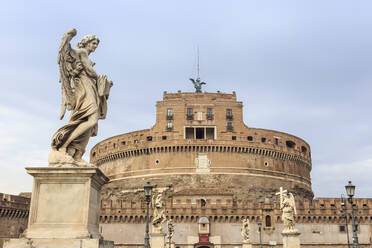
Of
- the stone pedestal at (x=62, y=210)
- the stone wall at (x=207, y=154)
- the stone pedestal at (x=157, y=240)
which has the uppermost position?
the stone wall at (x=207, y=154)

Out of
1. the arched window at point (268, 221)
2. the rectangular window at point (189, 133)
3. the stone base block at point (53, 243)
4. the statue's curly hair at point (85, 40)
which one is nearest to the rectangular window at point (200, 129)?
the rectangular window at point (189, 133)

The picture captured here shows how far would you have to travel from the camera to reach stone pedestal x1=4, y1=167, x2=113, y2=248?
164 inches

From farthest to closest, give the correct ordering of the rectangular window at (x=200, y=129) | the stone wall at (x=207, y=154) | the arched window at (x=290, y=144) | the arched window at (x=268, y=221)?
the arched window at (x=290, y=144), the rectangular window at (x=200, y=129), the stone wall at (x=207, y=154), the arched window at (x=268, y=221)

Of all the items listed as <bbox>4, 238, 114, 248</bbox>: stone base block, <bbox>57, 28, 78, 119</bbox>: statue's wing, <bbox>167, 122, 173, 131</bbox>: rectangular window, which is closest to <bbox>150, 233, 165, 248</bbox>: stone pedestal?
<bbox>57, 28, 78, 119</bbox>: statue's wing

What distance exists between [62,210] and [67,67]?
5.60ft

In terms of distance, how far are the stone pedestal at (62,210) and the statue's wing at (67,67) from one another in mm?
807

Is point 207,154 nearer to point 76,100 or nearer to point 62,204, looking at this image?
point 76,100

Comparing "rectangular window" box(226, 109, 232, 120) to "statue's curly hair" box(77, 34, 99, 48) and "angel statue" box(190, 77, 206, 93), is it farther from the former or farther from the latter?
"statue's curly hair" box(77, 34, 99, 48)

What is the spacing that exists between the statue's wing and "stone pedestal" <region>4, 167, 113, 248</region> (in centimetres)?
81

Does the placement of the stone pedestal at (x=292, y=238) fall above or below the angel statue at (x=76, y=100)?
below

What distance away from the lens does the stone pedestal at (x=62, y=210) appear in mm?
4176

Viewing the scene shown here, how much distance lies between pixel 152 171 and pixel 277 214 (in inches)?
740

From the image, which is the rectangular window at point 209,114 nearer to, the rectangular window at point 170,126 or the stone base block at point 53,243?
the rectangular window at point 170,126

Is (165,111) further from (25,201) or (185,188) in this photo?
(25,201)
